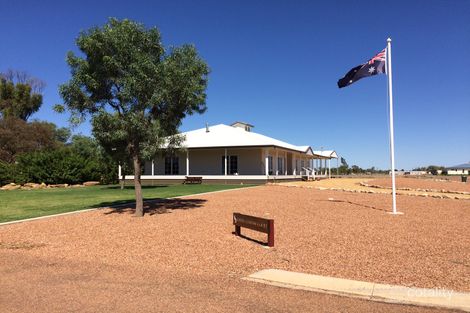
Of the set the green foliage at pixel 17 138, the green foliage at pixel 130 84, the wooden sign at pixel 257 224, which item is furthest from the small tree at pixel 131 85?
the green foliage at pixel 17 138

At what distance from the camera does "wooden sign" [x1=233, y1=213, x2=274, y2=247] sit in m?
8.65

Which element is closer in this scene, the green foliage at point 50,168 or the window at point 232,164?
the green foliage at point 50,168

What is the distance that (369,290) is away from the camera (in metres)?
5.56

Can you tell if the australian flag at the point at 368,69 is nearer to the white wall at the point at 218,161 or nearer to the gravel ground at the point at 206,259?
the gravel ground at the point at 206,259

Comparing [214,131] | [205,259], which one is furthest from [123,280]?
[214,131]

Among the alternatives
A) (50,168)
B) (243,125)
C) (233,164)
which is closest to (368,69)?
(233,164)

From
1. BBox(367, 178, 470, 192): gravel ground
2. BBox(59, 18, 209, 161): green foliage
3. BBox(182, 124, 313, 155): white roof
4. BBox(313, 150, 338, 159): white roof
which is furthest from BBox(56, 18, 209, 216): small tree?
BBox(313, 150, 338, 159): white roof

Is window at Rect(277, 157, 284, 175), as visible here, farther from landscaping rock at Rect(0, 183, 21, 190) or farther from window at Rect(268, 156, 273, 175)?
landscaping rock at Rect(0, 183, 21, 190)

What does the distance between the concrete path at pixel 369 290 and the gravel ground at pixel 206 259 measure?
0.23 metres

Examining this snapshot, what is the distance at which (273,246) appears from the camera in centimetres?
862

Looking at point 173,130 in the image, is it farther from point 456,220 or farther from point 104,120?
point 456,220

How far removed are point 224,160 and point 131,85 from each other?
23.5m

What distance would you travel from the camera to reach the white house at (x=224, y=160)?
3272cm

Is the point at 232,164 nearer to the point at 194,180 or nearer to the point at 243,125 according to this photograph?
the point at 194,180
